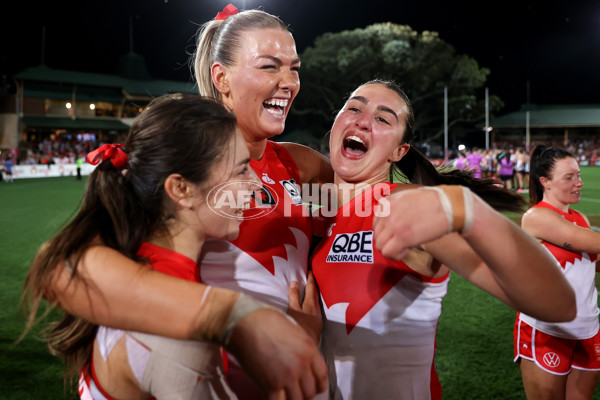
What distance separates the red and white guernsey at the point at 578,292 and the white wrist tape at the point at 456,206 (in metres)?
2.53

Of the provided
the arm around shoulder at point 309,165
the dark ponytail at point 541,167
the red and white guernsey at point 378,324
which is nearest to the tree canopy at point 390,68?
the dark ponytail at point 541,167

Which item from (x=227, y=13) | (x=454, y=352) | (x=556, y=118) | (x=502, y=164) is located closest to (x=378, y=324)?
(x=227, y=13)

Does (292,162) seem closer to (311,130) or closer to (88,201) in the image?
(88,201)

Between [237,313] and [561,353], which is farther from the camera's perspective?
[561,353]

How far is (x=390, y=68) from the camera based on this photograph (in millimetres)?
40156

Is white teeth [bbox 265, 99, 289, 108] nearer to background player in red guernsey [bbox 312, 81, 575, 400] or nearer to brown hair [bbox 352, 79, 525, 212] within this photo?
background player in red guernsey [bbox 312, 81, 575, 400]

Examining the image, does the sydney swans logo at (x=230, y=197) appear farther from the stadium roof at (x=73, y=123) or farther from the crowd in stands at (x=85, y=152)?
the stadium roof at (x=73, y=123)

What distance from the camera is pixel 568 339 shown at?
3.30 m

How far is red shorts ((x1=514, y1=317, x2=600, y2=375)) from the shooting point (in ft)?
10.8

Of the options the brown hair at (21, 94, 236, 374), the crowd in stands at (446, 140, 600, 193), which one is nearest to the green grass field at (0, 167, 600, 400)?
the brown hair at (21, 94, 236, 374)

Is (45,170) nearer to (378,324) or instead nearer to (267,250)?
(267,250)

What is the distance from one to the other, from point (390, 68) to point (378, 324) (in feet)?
134

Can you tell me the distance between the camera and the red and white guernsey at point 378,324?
1.94 m

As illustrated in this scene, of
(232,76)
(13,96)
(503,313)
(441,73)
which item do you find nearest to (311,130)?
(441,73)
